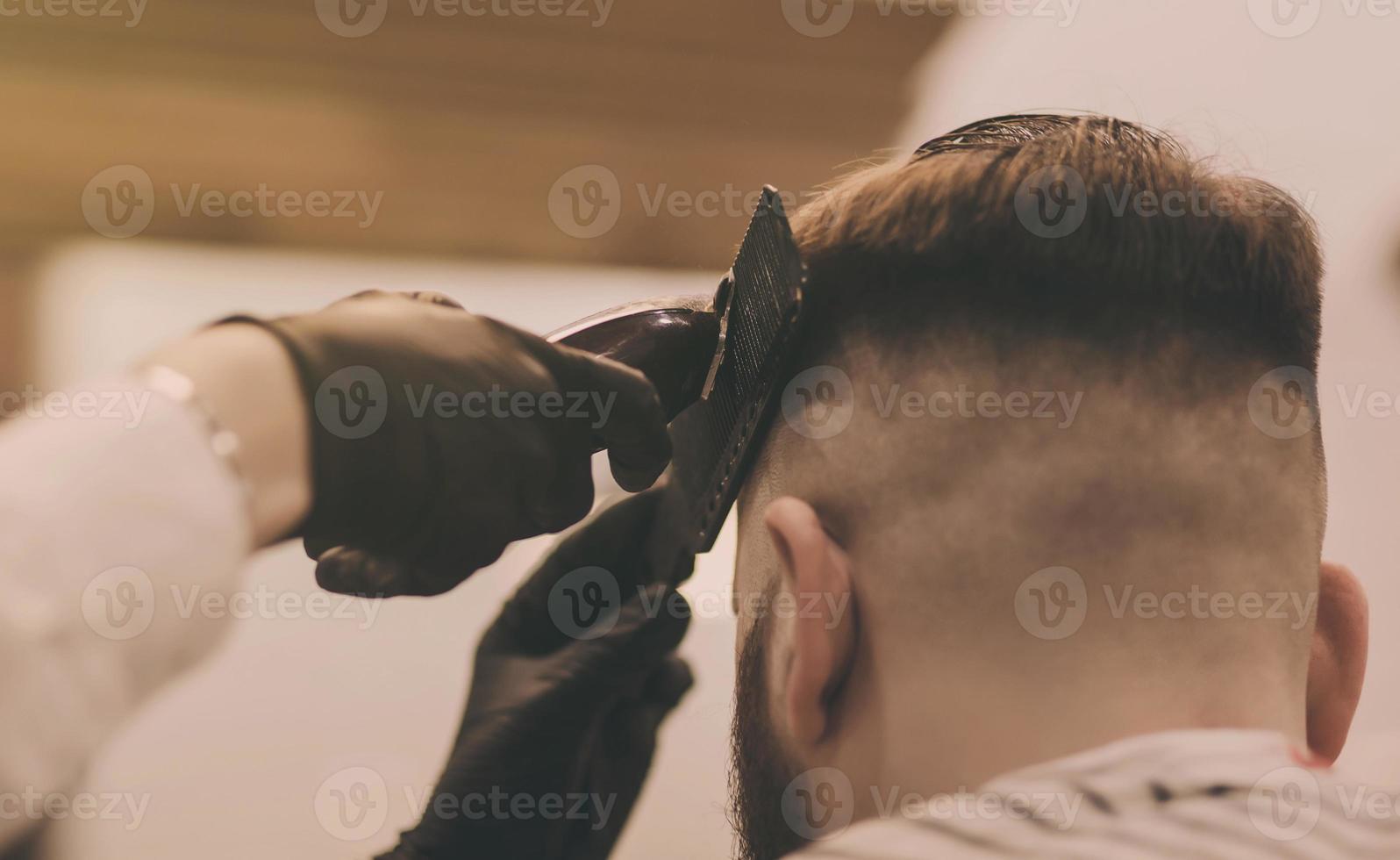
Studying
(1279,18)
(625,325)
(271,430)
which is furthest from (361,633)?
(1279,18)

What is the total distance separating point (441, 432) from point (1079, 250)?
18.1 inches

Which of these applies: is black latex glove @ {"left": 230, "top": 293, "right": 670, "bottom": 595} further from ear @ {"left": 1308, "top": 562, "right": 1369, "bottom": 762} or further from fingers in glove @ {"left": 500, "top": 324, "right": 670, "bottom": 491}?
ear @ {"left": 1308, "top": 562, "right": 1369, "bottom": 762}

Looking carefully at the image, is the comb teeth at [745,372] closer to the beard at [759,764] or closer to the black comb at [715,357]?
the black comb at [715,357]

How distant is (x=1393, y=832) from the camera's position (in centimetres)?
62

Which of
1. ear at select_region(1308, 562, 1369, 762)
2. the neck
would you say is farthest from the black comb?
ear at select_region(1308, 562, 1369, 762)

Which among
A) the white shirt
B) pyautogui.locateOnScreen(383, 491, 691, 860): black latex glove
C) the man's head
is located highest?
the man's head

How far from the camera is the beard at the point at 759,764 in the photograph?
83 centimetres

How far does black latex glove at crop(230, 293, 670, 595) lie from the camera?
0.64 m

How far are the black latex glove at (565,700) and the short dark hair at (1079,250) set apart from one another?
28 centimetres

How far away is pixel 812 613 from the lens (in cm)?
73

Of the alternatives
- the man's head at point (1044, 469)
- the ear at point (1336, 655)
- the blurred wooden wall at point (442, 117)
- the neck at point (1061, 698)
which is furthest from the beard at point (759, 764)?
the blurred wooden wall at point (442, 117)

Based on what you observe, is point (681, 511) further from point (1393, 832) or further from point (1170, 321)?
point (1393, 832)

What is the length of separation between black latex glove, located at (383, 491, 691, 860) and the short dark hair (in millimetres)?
285

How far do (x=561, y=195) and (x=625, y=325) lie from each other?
48.1 inches
